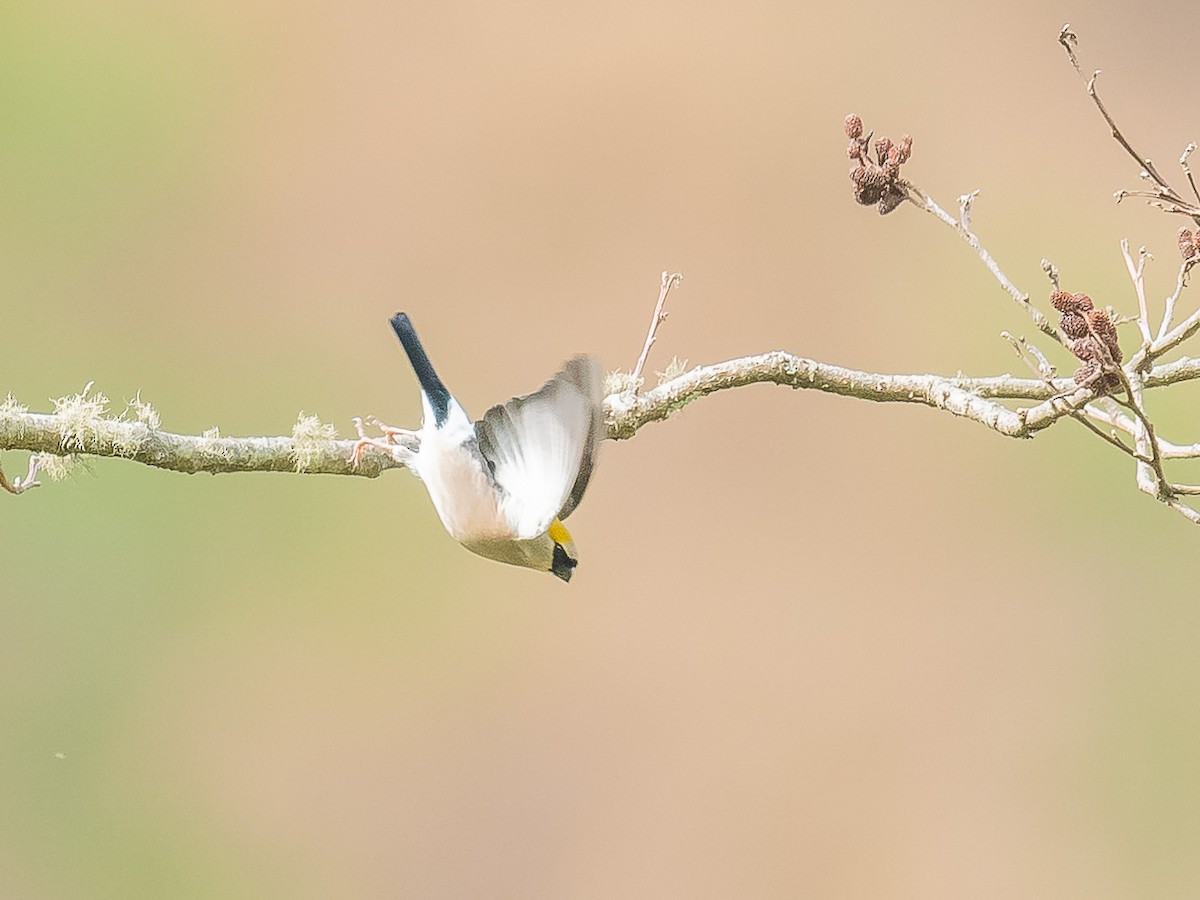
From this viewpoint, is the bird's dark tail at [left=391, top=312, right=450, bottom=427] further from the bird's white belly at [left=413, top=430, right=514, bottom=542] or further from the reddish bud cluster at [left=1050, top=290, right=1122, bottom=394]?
the reddish bud cluster at [left=1050, top=290, right=1122, bottom=394]

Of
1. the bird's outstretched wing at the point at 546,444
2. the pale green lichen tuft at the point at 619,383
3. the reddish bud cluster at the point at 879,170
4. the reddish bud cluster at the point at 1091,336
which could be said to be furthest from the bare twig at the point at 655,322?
the reddish bud cluster at the point at 1091,336

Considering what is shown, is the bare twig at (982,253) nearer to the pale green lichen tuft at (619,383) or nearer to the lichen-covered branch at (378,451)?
the lichen-covered branch at (378,451)

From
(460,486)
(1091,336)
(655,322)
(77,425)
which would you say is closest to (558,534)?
(460,486)

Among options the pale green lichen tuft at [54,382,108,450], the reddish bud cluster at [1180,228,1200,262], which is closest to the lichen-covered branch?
the pale green lichen tuft at [54,382,108,450]

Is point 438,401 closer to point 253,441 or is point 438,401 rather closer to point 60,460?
point 253,441

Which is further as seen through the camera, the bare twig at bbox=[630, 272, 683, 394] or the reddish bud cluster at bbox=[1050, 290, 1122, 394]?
the bare twig at bbox=[630, 272, 683, 394]

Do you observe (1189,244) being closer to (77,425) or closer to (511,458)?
(511,458)
